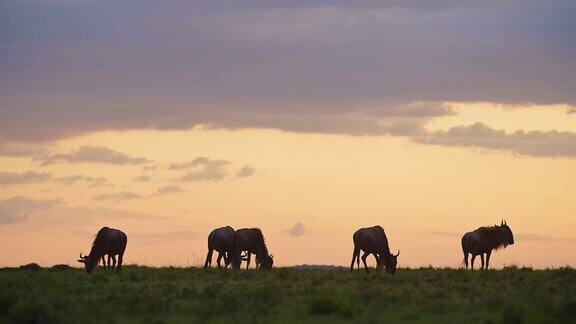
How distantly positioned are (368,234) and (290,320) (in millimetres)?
18947

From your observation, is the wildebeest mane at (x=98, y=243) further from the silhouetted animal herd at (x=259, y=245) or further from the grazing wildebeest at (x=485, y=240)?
the grazing wildebeest at (x=485, y=240)

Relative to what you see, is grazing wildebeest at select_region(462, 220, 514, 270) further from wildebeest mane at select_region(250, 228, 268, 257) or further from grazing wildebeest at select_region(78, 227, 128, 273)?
grazing wildebeest at select_region(78, 227, 128, 273)

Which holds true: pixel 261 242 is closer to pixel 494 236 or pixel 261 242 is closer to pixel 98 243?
pixel 98 243

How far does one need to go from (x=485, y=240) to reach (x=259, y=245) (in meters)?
10.2

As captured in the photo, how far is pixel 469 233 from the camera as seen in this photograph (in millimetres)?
44844

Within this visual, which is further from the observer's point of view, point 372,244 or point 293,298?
point 372,244

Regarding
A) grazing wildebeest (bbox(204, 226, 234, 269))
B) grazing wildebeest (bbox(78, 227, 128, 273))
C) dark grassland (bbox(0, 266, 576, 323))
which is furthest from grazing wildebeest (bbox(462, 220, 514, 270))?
grazing wildebeest (bbox(78, 227, 128, 273))

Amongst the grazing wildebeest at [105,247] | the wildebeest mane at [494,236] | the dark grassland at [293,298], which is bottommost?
the dark grassland at [293,298]

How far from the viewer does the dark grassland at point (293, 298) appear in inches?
959

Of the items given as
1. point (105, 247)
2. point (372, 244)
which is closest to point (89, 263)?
point (105, 247)

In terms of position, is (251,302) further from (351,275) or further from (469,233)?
(469,233)

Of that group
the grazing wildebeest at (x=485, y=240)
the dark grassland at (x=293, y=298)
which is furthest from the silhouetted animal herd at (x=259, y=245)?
the dark grassland at (x=293, y=298)

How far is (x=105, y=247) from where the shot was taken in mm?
41281

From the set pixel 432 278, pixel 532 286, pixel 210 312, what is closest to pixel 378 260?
pixel 432 278
